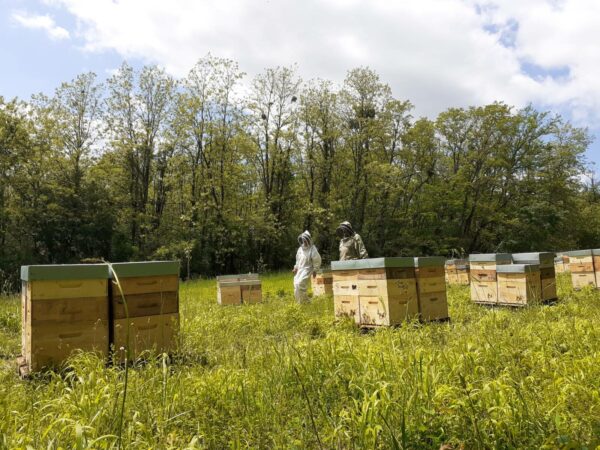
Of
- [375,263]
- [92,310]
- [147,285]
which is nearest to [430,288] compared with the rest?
[375,263]

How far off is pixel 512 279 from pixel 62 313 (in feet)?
22.6

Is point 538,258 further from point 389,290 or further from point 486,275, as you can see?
point 389,290

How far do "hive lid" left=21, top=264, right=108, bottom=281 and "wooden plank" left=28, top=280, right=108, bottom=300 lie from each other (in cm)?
4

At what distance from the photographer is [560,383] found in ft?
8.88

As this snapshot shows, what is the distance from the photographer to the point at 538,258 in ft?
26.7

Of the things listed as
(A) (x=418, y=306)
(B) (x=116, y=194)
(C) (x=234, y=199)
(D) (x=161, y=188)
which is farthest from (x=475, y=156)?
(A) (x=418, y=306)

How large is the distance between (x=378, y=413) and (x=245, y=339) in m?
3.13

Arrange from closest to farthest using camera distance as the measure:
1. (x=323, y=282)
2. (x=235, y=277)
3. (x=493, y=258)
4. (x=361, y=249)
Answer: (x=493, y=258)
(x=361, y=249)
(x=235, y=277)
(x=323, y=282)

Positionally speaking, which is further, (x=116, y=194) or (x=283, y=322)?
(x=116, y=194)

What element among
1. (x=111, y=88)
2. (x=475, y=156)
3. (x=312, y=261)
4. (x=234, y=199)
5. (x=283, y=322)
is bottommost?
(x=283, y=322)

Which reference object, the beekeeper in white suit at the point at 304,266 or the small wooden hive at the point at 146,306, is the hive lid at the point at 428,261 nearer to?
the small wooden hive at the point at 146,306

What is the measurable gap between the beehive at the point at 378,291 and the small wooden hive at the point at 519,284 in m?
2.55

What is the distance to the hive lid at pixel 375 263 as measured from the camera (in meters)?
5.72

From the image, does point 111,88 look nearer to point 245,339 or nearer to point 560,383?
point 245,339
